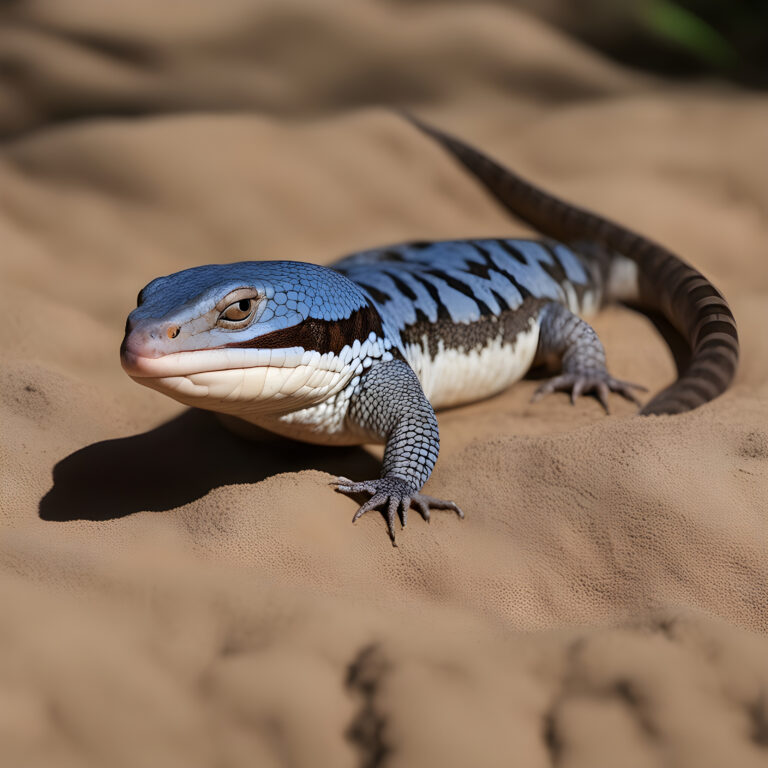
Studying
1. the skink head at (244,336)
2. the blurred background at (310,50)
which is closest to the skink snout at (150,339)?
the skink head at (244,336)

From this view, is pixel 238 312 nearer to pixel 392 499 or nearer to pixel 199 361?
pixel 199 361

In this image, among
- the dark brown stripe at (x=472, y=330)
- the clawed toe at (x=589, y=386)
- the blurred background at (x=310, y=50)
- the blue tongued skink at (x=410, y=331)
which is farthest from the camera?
the blurred background at (x=310, y=50)

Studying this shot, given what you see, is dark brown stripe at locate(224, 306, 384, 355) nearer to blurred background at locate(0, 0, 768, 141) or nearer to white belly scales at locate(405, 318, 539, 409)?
white belly scales at locate(405, 318, 539, 409)

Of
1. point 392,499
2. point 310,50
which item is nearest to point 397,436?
point 392,499

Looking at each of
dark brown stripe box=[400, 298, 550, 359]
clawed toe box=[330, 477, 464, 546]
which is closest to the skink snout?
clawed toe box=[330, 477, 464, 546]

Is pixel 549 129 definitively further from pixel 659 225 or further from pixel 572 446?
pixel 572 446

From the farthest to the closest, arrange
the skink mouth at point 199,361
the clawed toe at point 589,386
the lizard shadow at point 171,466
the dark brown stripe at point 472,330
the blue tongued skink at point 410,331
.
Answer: the clawed toe at point 589,386, the dark brown stripe at point 472,330, the lizard shadow at point 171,466, the blue tongued skink at point 410,331, the skink mouth at point 199,361

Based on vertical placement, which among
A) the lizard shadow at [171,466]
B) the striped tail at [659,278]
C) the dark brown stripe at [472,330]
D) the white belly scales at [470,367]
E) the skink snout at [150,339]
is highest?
the skink snout at [150,339]

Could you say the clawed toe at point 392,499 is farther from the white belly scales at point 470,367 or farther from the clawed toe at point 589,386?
the clawed toe at point 589,386

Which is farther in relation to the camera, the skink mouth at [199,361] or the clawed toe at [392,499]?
the clawed toe at [392,499]
